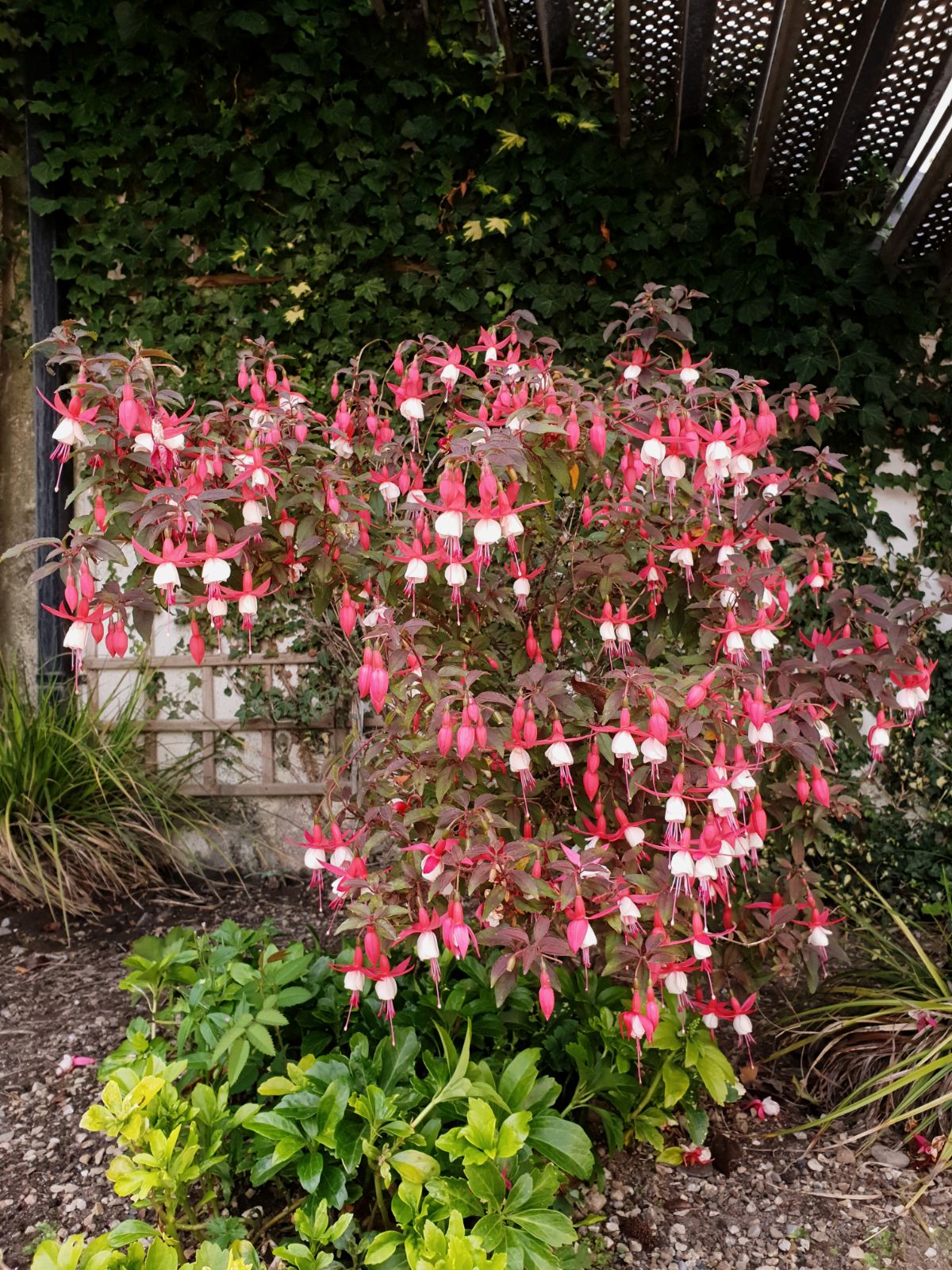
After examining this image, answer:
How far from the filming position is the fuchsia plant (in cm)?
→ 134

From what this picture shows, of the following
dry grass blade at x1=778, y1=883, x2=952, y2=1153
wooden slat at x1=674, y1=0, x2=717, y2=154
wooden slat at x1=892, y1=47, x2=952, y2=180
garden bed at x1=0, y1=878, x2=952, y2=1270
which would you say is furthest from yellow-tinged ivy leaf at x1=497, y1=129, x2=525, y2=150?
garden bed at x1=0, y1=878, x2=952, y2=1270

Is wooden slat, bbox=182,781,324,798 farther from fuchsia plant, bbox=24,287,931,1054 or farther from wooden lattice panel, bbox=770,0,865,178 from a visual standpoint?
wooden lattice panel, bbox=770,0,865,178

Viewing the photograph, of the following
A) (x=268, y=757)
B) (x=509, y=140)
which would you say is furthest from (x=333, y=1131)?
(x=509, y=140)

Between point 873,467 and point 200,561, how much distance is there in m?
2.69

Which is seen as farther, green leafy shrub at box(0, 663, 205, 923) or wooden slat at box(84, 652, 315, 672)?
wooden slat at box(84, 652, 315, 672)

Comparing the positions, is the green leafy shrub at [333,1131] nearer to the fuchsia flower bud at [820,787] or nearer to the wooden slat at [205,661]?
the fuchsia flower bud at [820,787]

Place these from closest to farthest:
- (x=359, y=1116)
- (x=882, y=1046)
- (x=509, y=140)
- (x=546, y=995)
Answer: (x=546, y=995), (x=359, y=1116), (x=882, y=1046), (x=509, y=140)

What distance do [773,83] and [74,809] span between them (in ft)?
10.4

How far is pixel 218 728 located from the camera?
11.8 feet

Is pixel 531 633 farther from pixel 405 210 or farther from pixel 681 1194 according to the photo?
pixel 405 210

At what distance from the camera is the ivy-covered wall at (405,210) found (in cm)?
322

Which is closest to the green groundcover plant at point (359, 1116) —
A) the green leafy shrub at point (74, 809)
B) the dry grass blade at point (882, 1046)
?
the dry grass blade at point (882, 1046)

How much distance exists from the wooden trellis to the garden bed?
1416 mm

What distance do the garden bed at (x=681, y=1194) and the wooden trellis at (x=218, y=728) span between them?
4.64 feet
